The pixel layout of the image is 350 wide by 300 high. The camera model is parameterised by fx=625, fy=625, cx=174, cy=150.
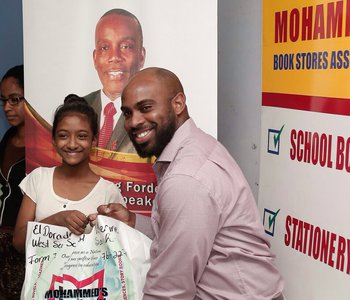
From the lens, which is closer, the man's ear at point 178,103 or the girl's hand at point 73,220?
the man's ear at point 178,103

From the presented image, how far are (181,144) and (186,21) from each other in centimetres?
77

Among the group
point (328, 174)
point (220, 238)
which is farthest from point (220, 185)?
point (328, 174)

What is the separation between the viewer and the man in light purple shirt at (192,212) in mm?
1874

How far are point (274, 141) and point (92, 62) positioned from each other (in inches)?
33.4

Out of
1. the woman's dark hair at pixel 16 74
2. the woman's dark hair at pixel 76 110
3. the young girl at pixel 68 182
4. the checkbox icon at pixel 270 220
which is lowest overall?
the checkbox icon at pixel 270 220

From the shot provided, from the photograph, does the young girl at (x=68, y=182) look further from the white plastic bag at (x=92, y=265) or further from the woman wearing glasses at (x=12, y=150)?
the woman wearing glasses at (x=12, y=150)

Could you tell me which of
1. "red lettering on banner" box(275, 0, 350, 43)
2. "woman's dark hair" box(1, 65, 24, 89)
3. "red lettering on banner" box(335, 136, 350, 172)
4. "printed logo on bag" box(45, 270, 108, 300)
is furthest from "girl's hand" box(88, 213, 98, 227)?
"woman's dark hair" box(1, 65, 24, 89)

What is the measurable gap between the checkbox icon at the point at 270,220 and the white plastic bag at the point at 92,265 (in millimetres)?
727

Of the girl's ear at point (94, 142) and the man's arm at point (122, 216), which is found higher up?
the girl's ear at point (94, 142)

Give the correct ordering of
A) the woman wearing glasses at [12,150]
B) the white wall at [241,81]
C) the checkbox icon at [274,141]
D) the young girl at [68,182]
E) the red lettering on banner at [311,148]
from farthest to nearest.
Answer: the woman wearing glasses at [12,150] → the white wall at [241,81] → the checkbox icon at [274,141] → the young girl at [68,182] → the red lettering on banner at [311,148]

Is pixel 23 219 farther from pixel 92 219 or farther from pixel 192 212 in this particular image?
pixel 192 212

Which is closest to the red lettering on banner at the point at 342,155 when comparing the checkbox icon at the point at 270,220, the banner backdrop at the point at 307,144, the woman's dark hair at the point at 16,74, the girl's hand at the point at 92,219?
the banner backdrop at the point at 307,144

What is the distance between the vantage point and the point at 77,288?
7.04 ft

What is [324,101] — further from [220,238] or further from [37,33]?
[37,33]
